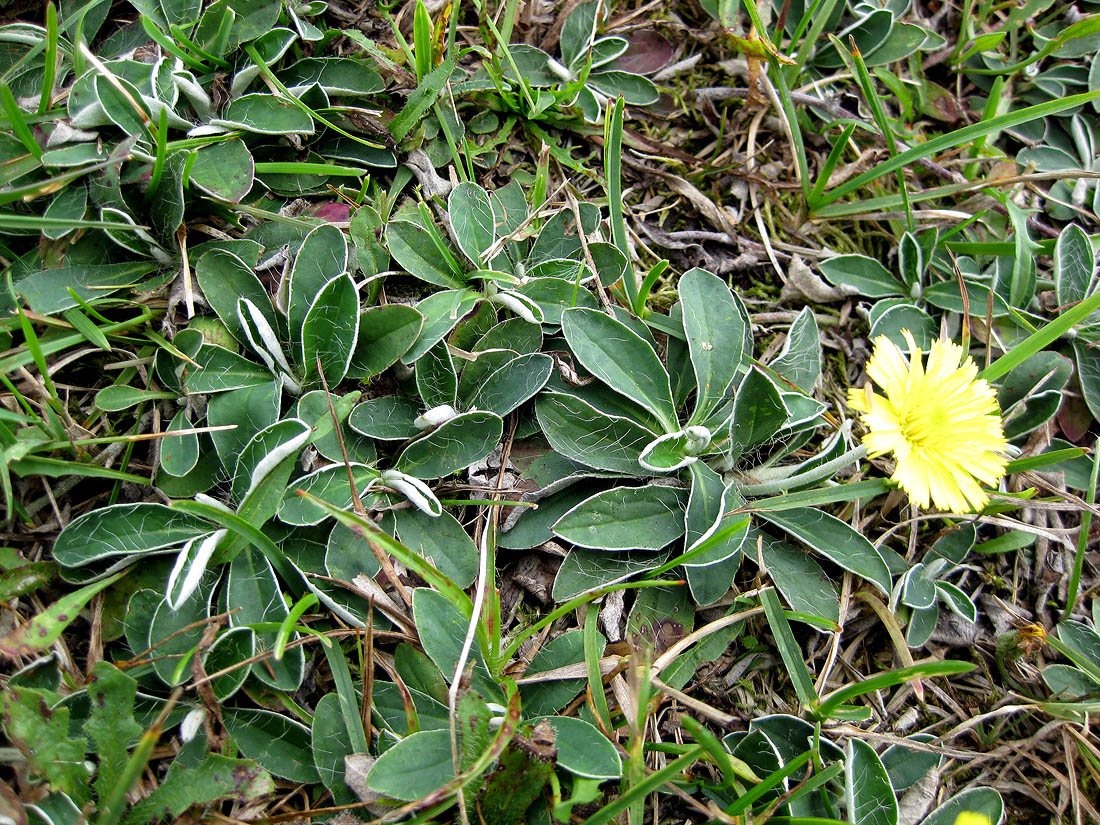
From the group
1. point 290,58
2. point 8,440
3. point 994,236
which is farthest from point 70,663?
point 994,236

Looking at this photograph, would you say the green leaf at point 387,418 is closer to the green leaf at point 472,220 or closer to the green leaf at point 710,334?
the green leaf at point 472,220

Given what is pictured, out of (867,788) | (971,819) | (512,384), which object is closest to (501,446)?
(512,384)

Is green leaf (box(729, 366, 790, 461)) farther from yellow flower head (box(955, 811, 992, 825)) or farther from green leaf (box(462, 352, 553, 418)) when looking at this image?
yellow flower head (box(955, 811, 992, 825))

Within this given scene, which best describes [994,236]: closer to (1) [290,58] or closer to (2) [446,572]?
(2) [446,572]

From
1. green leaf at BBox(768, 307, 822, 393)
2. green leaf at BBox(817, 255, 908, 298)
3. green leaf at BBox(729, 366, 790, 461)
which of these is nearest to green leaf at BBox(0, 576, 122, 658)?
green leaf at BBox(729, 366, 790, 461)

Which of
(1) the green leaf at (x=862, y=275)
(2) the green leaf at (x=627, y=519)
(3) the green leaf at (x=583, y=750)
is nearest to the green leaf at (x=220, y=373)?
(2) the green leaf at (x=627, y=519)

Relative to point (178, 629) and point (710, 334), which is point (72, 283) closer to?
point (178, 629)
